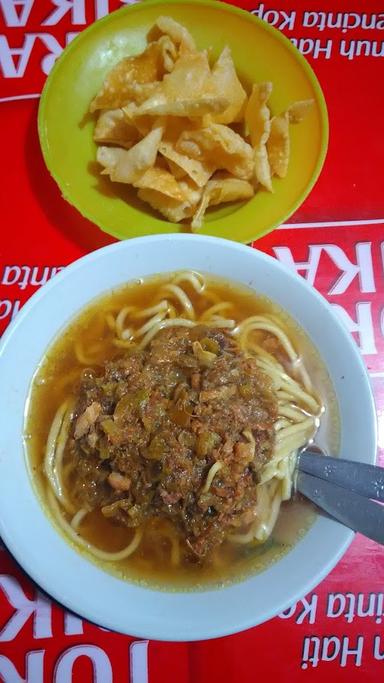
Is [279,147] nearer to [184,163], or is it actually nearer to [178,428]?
[184,163]

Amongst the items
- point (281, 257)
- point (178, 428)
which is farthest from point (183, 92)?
point (178, 428)

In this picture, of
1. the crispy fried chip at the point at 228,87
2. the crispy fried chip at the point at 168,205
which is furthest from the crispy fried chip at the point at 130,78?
the crispy fried chip at the point at 168,205

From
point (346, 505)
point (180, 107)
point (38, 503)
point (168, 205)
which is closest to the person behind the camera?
point (346, 505)

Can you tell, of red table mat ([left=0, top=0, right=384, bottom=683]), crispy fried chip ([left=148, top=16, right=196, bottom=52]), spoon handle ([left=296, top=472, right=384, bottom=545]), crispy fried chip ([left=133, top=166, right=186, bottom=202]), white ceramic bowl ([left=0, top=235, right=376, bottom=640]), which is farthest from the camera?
crispy fried chip ([left=148, top=16, right=196, bottom=52])

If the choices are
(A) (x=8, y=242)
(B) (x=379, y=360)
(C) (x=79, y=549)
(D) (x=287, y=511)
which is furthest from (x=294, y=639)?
(A) (x=8, y=242)

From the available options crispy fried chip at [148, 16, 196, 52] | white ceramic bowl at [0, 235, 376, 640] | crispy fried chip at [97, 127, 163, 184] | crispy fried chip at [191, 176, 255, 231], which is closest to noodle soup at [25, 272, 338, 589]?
white ceramic bowl at [0, 235, 376, 640]

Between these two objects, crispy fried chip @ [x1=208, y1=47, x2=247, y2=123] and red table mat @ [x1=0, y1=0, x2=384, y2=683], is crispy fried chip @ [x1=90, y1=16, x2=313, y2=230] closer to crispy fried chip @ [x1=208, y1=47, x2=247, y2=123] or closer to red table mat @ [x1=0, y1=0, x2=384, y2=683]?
crispy fried chip @ [x1=208, y1=47, x2=247, y2=123]
